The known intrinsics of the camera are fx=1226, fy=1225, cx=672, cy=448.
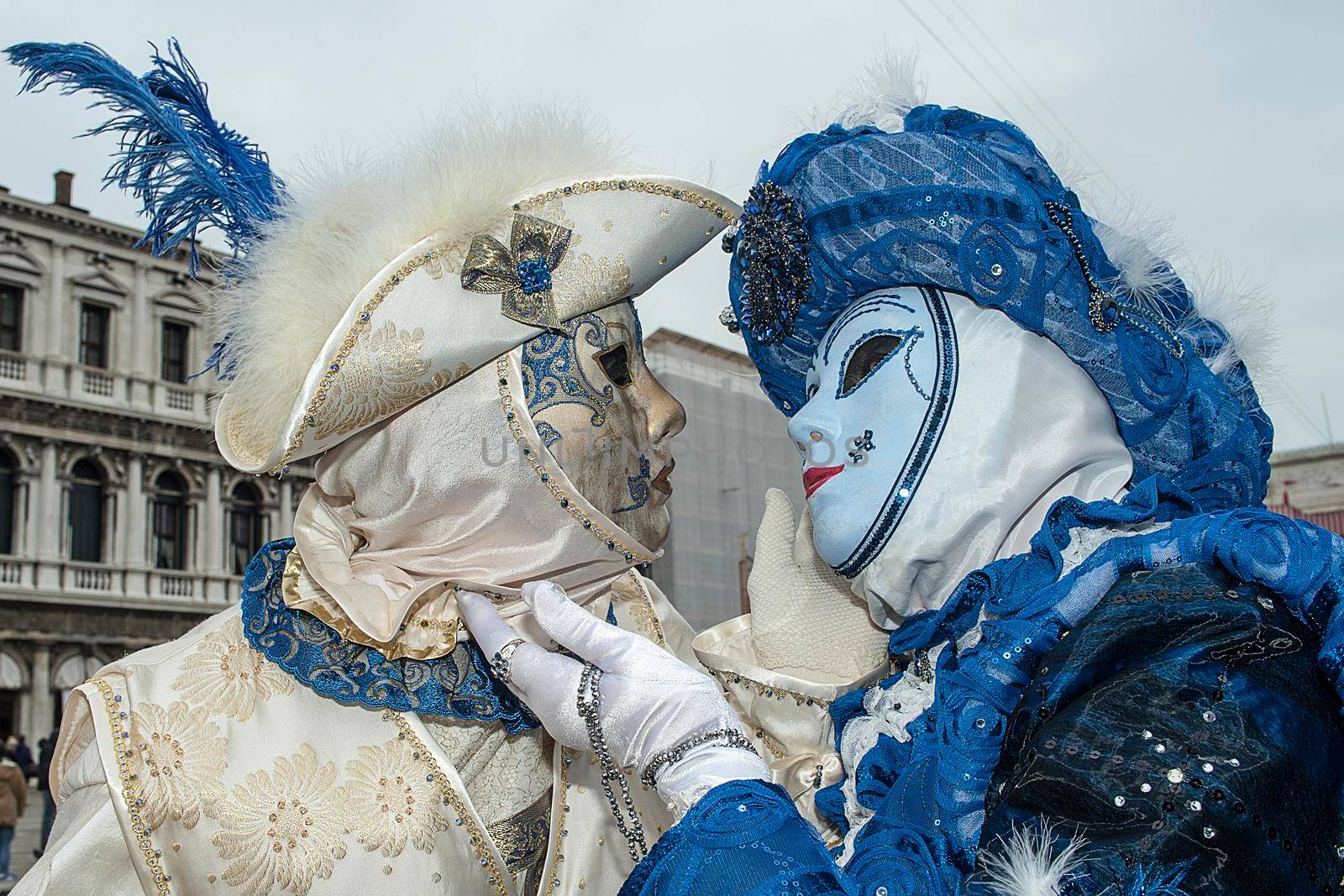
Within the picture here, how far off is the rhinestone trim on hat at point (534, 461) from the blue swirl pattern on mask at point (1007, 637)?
1.97ft

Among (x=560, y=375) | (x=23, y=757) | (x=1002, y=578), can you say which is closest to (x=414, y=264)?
(x=560, y=375)

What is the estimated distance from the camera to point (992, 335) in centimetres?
177

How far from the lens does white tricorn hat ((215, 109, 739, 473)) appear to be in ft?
6.35

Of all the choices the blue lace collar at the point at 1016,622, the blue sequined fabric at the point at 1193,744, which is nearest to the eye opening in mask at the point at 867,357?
the blue lace collar at the point at 1016,622

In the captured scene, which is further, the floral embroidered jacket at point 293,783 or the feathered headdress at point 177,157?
the feathered headdress at point 177,157

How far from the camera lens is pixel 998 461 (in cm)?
171

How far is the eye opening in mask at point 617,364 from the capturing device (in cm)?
209

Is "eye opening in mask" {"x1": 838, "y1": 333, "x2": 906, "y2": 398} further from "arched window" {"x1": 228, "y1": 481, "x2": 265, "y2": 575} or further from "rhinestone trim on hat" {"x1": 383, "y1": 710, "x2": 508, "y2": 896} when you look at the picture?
"arched window" {"x1": 228, "y1": 481, "x2": 265, "y2": 575}

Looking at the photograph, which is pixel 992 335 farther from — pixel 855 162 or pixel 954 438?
pixel 855 162

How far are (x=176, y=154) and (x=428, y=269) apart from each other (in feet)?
1.91

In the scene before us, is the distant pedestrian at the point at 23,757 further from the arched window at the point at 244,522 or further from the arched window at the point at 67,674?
the arched window at the point at 244,522

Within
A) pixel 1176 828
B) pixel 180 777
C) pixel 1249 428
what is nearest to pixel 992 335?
pixel 1249 428

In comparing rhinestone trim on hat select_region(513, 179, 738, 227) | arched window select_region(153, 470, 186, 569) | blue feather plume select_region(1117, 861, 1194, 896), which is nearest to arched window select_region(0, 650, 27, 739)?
arched window select_region(153, 470, 186, 569)

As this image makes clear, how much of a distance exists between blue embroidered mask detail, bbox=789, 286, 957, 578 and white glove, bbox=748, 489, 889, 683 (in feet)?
0.98
